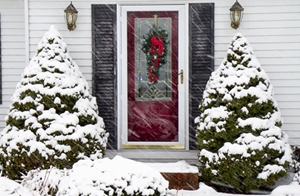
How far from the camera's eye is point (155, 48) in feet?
26.2

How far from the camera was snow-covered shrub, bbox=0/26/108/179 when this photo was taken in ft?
22.0

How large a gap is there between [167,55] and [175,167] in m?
1.93

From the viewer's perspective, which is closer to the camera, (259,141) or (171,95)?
(259,141)

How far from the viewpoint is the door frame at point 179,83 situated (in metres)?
7.92

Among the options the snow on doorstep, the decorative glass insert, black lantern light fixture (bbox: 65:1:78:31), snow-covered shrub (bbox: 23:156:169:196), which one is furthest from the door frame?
snow-covered shrub (bbox: 23:156:169:196)

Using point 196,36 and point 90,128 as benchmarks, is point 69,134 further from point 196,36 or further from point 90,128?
point 196,36

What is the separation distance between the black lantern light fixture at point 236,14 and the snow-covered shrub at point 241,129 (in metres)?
0.53

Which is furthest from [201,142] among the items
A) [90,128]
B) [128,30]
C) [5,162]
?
[5,162]

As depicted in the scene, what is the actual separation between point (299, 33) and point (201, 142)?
8.08 ft

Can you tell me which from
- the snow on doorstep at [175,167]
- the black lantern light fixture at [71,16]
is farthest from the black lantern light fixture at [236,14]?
the black lantern light fixture at [71,16]

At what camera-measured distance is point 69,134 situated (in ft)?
22.3

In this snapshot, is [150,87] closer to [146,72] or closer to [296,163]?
[146,72]

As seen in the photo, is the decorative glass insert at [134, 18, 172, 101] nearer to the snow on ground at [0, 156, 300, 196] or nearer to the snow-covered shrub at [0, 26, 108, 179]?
the snow-covered shrub at [0, 26, 108, 179]

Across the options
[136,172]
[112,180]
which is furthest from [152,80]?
[112,180]
